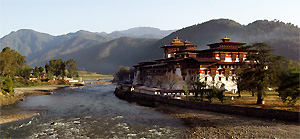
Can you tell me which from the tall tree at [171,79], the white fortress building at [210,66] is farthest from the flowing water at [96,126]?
the white fortress building at [210,66]

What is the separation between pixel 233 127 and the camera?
34.4 meters

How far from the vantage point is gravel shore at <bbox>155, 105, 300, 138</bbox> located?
1210 inches

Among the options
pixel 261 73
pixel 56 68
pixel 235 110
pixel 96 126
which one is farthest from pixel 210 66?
pixel 56 68

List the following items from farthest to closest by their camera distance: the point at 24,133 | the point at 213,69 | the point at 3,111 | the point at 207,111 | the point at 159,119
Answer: the point at 213,69
the point at 3,111
the point at 207,111
the point at 159,119
the point at 24,133

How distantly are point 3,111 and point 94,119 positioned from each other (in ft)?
73.2

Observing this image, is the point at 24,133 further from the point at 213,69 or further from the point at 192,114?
the point at 213,69

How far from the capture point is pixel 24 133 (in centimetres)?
3388

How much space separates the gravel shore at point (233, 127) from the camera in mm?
30734

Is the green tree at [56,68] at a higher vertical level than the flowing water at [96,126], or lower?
higher

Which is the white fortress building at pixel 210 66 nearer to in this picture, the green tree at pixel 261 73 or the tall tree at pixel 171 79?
the tall tree at pixel 171 79

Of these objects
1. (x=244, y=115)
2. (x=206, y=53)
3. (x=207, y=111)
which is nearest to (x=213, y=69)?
(x=206, y=53)

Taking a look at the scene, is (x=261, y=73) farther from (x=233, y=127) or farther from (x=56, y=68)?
(x=56, y=68)

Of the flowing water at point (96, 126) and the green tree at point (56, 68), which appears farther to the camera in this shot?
the green tree at point (56, 68)

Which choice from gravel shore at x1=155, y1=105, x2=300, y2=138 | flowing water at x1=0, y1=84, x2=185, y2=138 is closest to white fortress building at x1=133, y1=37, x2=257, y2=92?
gravel shore at x1=155, y1=105, x2=300, y2=138
